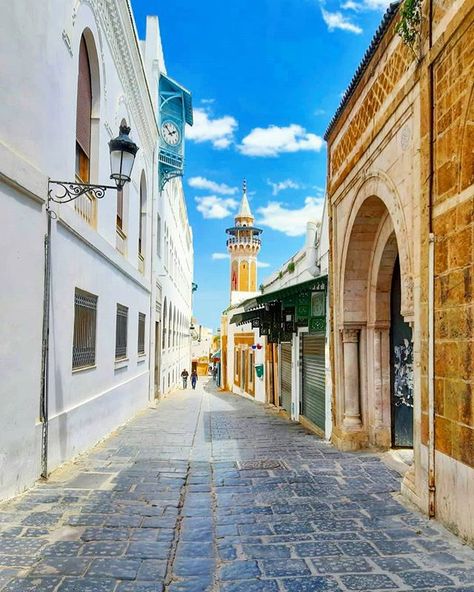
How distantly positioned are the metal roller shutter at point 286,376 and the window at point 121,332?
4773mm

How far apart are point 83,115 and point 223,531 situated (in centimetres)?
608

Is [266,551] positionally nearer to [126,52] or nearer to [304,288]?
[304,288]

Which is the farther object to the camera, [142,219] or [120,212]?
[142,219]

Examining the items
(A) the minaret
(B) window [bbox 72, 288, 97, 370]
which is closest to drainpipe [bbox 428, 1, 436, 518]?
(B) window [bbox 72, 288, 97, 370]

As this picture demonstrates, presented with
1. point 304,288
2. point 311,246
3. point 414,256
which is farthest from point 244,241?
point 414,256

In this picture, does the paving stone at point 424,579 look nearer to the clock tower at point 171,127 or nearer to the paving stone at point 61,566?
the paving stone at point 61,566

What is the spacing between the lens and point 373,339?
731cm

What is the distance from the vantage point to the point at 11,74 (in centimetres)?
466

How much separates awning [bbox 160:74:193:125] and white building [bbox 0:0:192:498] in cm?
587

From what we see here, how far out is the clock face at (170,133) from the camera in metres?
16.7

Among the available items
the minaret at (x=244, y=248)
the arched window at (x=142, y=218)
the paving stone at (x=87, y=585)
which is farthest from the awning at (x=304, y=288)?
the minaret at (x=244, y=248)

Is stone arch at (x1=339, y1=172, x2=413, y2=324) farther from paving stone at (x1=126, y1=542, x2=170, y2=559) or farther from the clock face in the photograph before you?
the clock face

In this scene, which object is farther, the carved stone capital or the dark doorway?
the carved stone capital

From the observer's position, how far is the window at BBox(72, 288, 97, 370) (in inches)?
274
